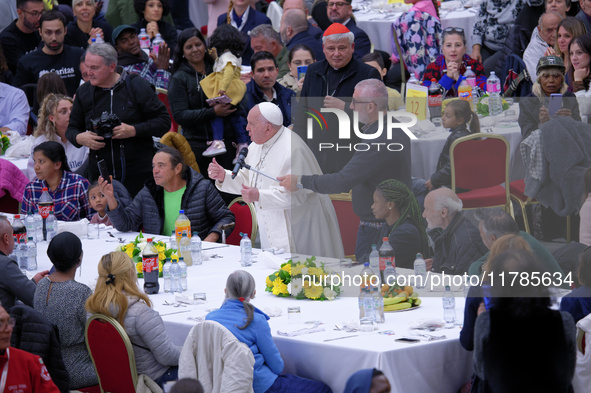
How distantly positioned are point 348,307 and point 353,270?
1.96 ft

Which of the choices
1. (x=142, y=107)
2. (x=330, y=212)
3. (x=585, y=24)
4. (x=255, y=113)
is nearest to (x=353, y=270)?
(x=330, y=212)

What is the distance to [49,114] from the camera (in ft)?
29.1

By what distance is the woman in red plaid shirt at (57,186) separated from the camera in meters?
7.45

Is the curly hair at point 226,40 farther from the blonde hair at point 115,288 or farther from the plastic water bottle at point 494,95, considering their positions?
the blonde hair at point 115,288

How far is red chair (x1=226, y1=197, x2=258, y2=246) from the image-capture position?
6.91 meters

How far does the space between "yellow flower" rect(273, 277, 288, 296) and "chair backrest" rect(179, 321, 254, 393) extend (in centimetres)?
96

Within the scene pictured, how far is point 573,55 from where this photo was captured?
8.10 meters

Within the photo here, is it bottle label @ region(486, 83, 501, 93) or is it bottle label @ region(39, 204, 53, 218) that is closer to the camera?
bottle label @ region(39, 204, 53, 218)

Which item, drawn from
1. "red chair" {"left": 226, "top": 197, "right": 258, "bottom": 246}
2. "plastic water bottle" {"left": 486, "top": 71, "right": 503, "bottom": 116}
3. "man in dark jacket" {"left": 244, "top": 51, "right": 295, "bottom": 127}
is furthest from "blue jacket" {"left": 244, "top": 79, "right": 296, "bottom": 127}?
"plastic water bottle" {"left": 486, "top": 71, "right": 503, "bottom": 116}

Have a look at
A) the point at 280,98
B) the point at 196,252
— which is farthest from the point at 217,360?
the point at 280,98

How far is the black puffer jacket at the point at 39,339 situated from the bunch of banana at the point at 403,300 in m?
1.71

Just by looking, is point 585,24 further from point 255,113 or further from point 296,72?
point 255,113

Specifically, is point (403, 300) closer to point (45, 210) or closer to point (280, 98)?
point (45, 210)

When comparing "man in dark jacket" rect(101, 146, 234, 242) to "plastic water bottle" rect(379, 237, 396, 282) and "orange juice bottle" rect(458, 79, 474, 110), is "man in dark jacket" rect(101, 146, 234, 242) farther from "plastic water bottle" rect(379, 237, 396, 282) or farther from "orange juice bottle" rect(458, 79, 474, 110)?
"orange juice bottle" rect(458, 79, 474, 110)
